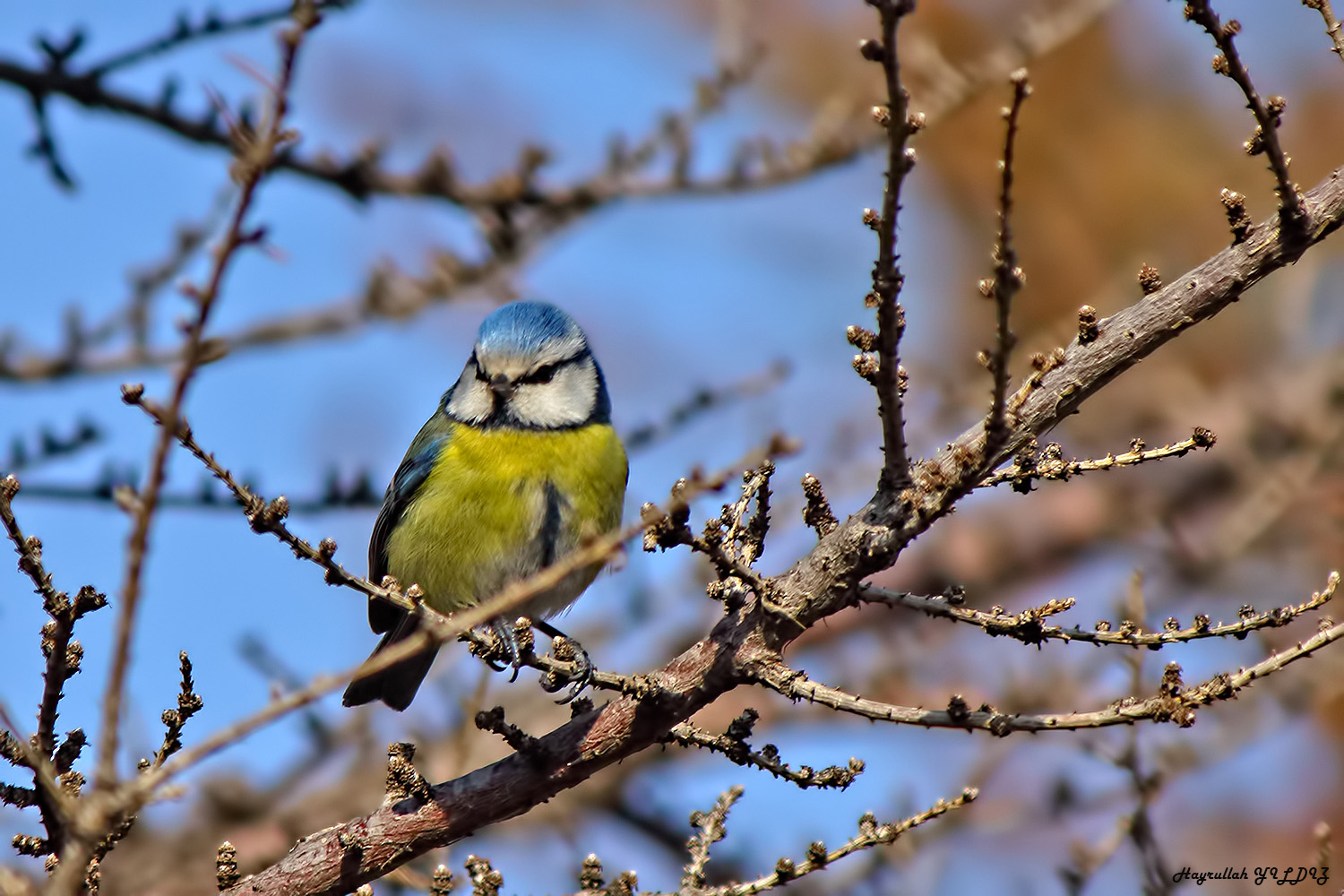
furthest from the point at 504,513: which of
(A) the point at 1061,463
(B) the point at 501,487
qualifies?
(A) the point at 1061,463

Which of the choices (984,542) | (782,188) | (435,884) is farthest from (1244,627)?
(984,542)

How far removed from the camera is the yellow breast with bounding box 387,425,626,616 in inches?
169

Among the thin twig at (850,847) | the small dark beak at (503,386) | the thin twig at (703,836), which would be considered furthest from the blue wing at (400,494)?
the thin twig at (850,847)

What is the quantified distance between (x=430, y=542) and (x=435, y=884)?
2.01 m

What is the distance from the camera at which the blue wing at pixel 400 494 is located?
4.55 meters

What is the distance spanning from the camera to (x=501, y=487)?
4328mm

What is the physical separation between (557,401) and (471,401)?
308 millimetres

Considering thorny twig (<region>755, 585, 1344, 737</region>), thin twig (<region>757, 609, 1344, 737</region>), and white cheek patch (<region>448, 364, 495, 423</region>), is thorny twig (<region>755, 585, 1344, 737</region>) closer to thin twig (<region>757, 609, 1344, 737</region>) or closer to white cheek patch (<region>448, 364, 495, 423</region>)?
thin twig (<region>757, 609, 1344, 737</region>)

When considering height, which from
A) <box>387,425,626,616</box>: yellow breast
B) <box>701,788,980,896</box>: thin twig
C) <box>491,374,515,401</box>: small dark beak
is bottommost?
<box>701,788,980,896</box>: thin twig

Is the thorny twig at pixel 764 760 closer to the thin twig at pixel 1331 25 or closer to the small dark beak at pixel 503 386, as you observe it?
the thin twig at pixel 1331 25

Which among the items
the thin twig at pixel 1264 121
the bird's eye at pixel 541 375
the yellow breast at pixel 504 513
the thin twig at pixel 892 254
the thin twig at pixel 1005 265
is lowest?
the thin twig at pixel 1005 265

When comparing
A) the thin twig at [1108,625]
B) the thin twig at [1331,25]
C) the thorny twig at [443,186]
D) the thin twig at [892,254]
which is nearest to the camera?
the thin twig at [892,254]

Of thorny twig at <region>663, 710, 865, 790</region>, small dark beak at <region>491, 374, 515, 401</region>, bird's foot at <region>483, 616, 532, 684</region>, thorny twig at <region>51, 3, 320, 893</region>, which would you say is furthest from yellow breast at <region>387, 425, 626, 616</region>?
thorny twig at <region>51, 3, 320, 893</region>

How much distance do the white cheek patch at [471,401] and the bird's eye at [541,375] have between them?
0.44 feet
